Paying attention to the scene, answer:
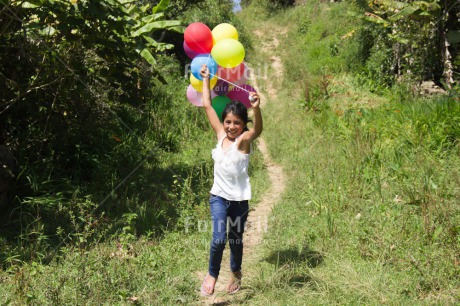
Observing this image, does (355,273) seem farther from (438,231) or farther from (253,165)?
(253,165)

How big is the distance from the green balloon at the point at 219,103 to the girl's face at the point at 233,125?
1.44 ft

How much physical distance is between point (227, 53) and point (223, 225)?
152cm

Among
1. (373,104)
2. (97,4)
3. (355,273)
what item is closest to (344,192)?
(355,273)

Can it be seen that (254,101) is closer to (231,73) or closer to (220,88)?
(231,73)

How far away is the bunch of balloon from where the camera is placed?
13.8 ft

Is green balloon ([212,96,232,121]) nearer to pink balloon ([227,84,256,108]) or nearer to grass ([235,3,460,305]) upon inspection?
pink balloon ([227,84,256,108])

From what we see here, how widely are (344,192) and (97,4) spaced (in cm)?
365

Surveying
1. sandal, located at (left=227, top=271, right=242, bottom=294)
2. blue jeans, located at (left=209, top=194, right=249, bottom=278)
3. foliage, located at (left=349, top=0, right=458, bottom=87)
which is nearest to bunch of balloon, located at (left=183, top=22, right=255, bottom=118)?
blue jeans, located at (left=209, top=194, right=249, bottom=278)

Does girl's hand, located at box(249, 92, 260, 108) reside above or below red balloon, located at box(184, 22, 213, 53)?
below

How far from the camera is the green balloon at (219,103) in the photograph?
4.37 m

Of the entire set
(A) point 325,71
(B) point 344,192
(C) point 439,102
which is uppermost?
(A) point 325,71

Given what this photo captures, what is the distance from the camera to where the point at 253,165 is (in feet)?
25.7

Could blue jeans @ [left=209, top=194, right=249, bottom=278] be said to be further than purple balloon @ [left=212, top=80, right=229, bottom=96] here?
No

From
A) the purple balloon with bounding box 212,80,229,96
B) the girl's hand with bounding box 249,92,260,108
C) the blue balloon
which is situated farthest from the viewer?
the purple balloon with bounding box 212,80,229,96
